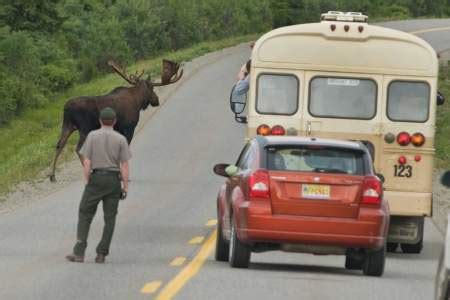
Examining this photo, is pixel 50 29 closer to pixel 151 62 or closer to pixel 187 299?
pixel 151 62

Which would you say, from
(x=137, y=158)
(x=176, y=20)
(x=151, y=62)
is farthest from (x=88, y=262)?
(x=176, y=20)

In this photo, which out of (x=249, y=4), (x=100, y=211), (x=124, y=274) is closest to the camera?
(x=124, y=274)

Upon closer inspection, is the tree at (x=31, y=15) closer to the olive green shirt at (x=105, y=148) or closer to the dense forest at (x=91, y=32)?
the dense forest at (x=91, y=32)

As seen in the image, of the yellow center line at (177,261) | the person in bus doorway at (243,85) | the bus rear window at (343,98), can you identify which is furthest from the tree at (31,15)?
the yellow center line at (177,261)

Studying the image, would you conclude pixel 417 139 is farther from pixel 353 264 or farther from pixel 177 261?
pixel 177 261

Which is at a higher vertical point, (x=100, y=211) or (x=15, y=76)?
(x=100, y=211)

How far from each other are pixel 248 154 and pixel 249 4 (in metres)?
56.0

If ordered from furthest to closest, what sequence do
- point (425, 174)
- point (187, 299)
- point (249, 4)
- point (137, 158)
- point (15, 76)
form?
point (249, 4)
point (15, 76)
point (137, 158)
point (425, 174)
point (187, 299)

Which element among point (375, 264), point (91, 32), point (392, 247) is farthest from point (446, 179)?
point (91, 32)

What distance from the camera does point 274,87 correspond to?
20.9m

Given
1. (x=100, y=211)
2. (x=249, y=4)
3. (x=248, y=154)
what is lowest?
(x=249, y=4)

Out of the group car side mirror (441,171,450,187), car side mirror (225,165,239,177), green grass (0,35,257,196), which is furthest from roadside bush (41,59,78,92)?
car side mirror (441,171,450,187)

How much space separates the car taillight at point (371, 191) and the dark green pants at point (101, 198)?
120 inches

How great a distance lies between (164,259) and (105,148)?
1.56m
